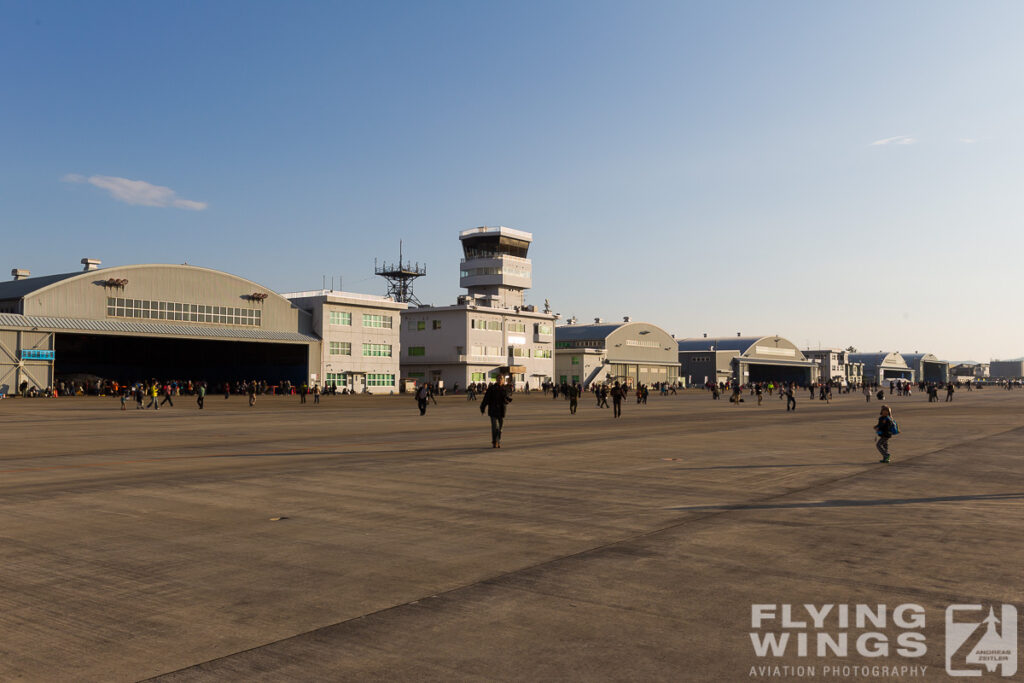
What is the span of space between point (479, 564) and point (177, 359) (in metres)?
90.8

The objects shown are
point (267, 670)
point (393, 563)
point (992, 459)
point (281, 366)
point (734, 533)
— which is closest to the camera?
point (267, 670)

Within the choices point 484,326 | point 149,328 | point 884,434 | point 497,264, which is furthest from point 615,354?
point 884,434

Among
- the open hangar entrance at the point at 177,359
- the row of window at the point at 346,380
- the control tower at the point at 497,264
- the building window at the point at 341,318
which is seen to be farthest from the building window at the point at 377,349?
the control tower at the point at 497,264

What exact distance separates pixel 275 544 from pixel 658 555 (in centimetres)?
408

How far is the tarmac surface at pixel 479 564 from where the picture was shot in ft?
16.8

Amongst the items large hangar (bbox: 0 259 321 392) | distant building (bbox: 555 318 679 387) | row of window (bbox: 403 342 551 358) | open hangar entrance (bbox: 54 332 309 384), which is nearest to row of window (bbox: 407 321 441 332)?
row of window (bbox: 403 342 551 358)

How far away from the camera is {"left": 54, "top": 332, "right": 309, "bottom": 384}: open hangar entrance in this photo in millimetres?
79312

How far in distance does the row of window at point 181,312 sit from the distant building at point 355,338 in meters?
7.22

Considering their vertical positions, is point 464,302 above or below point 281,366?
above

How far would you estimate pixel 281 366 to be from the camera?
83.1 metres

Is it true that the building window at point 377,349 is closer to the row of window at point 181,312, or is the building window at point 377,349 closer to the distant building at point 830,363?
the row of window at point 181,312

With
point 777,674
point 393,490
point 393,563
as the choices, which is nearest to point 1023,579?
point 777,674

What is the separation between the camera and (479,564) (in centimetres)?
755

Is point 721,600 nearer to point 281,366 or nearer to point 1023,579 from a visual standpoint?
point 1023,579
